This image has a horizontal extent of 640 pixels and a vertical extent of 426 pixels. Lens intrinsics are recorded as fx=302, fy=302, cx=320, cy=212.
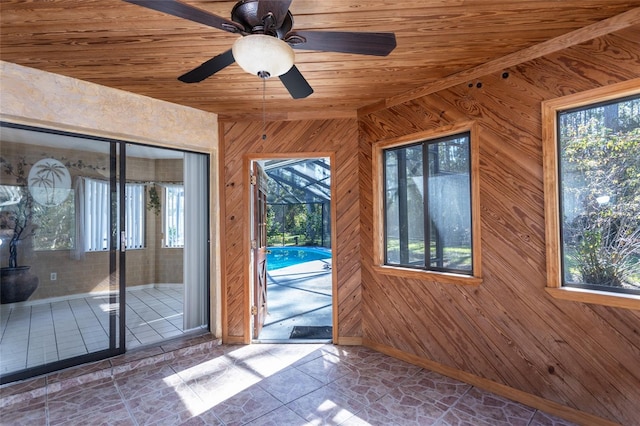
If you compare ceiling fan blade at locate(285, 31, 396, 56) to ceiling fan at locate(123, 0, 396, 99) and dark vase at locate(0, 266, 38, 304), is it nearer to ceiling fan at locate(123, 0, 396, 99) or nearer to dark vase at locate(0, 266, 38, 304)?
ceiling fan at locate(123, 0, 396, 99)

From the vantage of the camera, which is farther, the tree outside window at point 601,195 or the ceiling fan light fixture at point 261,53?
the tree outside window at point 601,195

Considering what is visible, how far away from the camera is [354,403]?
2.28 meters

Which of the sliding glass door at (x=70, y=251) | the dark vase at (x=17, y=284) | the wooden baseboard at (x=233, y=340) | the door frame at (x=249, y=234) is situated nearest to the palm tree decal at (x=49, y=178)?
the sliding glass door at (x=70, y=251)

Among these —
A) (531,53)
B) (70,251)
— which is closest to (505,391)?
(531,53)

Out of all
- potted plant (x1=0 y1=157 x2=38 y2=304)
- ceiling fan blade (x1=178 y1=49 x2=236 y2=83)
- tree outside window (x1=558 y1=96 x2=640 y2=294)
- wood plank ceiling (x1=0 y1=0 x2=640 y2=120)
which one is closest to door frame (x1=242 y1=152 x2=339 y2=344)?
wood plank ceiling (x1=0 y1=0 x2=640 y2=120)

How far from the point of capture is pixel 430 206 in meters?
2.92

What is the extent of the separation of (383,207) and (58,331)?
3505 millimetres

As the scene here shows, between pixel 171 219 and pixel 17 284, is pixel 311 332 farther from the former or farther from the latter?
pixel 171 219

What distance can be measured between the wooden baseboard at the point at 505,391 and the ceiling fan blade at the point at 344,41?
2.59 metres

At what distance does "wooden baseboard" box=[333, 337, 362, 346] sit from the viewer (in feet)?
11.0

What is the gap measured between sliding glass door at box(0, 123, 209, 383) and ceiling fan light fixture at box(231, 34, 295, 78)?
92.8 inches

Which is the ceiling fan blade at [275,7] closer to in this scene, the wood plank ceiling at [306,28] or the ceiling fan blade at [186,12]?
the ceiling fan blade at [186,12]

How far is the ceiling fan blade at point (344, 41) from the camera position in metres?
1.47

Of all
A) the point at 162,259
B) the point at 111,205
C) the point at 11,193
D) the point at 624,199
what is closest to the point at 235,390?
the point at 111,205
